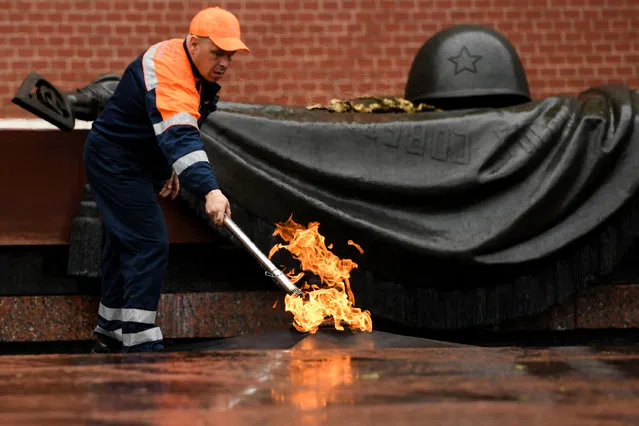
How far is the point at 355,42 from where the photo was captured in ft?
19.4

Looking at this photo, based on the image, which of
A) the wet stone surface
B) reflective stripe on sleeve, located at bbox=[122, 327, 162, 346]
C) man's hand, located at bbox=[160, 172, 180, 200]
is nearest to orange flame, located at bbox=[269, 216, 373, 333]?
man's hand, located at bbox=[160, 172, 180, 200]

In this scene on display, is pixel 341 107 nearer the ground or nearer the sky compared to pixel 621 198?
nearer the sky

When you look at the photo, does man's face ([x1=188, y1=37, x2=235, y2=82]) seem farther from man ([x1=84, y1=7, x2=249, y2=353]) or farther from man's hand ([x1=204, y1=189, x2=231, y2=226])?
man's hand ([x1=204, y1=189, x2=231, y2=226])

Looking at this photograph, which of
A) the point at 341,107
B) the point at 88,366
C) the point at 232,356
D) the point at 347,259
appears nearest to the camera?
the point at 88,366

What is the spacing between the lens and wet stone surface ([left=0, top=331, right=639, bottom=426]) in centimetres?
130

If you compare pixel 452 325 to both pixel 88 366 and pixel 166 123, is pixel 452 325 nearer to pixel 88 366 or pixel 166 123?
pixel 166 123

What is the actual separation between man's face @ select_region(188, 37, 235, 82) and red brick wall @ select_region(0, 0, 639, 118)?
8.09 ft

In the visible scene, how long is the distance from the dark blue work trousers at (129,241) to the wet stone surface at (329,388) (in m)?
1.07

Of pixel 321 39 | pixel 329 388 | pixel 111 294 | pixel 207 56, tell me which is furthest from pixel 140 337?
pixel 321 39

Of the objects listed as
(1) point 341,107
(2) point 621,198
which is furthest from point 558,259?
(1) point 341,107

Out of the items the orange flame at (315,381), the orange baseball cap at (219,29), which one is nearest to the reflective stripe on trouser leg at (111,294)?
the orange baseball cap at (219,29)

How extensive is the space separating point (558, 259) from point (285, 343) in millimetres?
1445

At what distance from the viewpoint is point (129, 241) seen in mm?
3484

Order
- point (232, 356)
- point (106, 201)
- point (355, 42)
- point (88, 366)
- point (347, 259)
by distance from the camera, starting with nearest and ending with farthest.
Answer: point (88, 366)
point (232, 356)
point (106, 201)
point (347, 259)
point (355, 42)
